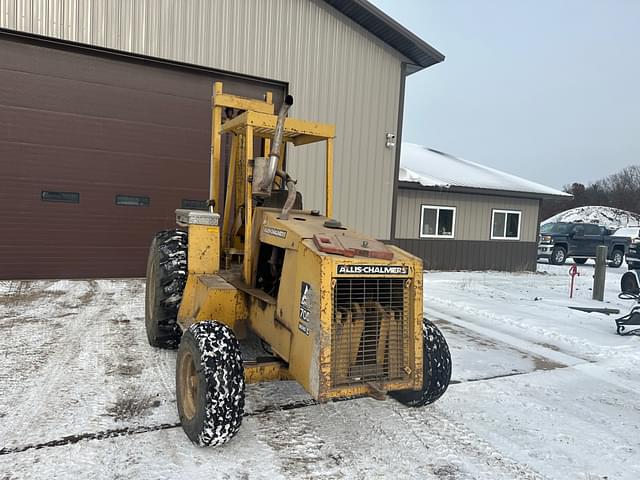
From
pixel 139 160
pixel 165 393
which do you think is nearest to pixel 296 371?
pixel 165 393

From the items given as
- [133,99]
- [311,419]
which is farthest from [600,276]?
[133,99]

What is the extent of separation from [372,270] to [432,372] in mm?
1089

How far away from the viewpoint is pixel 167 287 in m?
4.65

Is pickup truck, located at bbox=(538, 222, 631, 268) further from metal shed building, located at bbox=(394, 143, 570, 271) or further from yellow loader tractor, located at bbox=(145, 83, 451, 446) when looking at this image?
yellow loader tractor, located at bbox=(145, 83, 451, 446)

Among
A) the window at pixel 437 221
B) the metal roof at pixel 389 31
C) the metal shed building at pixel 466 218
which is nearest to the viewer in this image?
the metal roof at pixel 389 31

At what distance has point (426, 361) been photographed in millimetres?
3594

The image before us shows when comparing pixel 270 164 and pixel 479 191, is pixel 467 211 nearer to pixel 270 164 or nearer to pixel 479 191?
pixel 479 191

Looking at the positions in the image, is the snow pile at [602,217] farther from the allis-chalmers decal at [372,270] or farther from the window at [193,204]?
the allis-chalmers decal at [372,270]

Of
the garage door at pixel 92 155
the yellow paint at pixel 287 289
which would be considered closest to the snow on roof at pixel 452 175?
the garage door at pixel 92 155

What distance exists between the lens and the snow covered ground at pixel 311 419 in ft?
9.59

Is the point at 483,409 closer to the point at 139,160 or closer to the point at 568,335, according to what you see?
the point at 568,335

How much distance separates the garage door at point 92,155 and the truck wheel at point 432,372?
23.3 ft

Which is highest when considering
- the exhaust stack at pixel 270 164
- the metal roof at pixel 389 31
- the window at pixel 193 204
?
the metal roof at pixel 389 31

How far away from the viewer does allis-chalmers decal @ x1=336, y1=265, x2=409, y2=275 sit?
299cm
